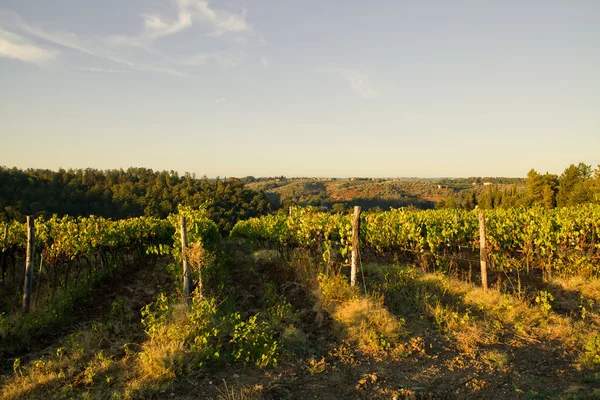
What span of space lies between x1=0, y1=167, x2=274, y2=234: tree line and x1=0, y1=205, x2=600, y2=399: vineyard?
26.7 metres

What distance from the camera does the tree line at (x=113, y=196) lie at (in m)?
37.7

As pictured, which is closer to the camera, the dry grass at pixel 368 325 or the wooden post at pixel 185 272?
the dry grass at pixel 368 325

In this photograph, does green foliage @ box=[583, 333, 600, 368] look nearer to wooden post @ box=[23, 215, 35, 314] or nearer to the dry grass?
the dry grass

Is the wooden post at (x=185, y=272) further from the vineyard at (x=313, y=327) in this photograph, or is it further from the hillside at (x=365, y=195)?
the hillside at (x=365, y=195)

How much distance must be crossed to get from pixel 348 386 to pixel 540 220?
9.06 meters

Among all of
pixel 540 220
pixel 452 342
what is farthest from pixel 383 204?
pixel 452 342

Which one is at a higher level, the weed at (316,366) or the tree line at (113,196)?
the tree line at (113,196)

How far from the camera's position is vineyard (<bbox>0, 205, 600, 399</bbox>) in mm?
4496

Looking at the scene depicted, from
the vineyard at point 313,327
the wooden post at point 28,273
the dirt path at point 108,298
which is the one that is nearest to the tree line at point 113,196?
the dirt path at point 108,298

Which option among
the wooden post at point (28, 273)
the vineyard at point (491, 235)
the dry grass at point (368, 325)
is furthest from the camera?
the vineyard at point (491, 235)

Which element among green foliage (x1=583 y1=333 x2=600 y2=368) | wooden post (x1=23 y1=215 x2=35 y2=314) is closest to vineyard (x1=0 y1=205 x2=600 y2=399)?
green foliage (x1=583 y1=333 x2=600 y2=368)

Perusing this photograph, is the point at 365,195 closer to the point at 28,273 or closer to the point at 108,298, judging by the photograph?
the point at 108,298

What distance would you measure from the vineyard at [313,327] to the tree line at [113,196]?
26.7 meters

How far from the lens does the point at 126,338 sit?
20.5 feet
